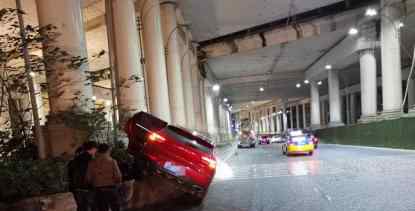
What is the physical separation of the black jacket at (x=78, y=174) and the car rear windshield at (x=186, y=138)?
83.7 inches

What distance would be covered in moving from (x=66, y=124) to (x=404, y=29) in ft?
95.9

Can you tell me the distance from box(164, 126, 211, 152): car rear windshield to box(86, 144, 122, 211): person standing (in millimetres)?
1811

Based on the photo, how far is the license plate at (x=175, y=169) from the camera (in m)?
7.23

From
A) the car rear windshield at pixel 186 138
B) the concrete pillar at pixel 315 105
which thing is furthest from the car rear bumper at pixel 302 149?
the concrete pillar at pixel 315 105

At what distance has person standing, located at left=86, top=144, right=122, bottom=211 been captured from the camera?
6066 millimetres

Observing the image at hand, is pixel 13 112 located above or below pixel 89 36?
below

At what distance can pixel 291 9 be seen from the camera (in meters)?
25.2

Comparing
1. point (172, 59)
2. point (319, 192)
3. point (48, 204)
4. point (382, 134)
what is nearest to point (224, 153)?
point (172, 59)

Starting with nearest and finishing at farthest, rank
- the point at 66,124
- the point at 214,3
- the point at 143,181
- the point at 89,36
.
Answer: the point at 143,181 < the point at 66,124 < the point at 214,3 < the point at 89,36

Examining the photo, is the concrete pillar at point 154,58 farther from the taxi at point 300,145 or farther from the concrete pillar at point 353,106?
the concrete pillar at point 353,106

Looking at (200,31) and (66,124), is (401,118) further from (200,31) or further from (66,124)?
(66,124)

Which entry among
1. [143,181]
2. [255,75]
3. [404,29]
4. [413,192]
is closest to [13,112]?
[143,181]

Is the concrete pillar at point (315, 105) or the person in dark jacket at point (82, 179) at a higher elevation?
the person in dark jacket at point (82, 179)

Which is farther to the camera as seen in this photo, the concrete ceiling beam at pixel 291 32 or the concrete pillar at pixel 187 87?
the concrete ceiling beam at pixel 291 32
